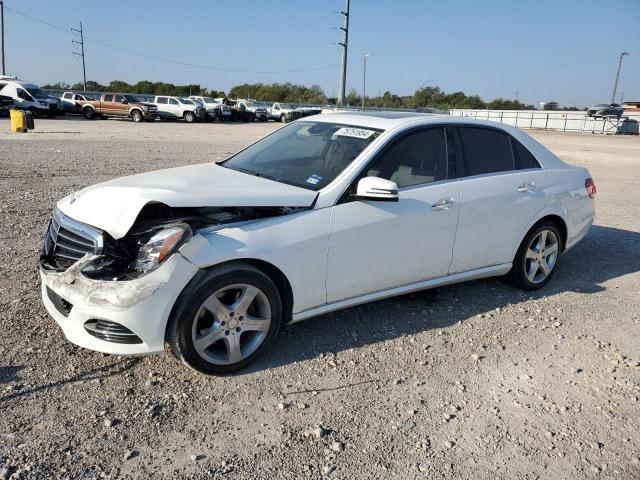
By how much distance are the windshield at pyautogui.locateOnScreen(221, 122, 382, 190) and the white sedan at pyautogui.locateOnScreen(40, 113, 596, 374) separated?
17mm

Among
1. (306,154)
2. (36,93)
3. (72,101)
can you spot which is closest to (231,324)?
(306,154)

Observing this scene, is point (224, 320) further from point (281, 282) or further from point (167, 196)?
point (167, 196)

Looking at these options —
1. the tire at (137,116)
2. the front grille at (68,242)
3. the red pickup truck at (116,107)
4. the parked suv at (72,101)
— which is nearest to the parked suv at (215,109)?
the red pickup truck at (116,107)

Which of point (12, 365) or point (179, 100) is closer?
point (12, 365)

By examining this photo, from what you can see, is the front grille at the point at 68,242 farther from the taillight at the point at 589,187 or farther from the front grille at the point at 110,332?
the taillight at the point at 589,187

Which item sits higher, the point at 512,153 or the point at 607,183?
the point at 512,153

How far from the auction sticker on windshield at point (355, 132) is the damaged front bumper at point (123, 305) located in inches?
71.5

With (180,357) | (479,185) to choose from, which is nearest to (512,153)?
(479,185)

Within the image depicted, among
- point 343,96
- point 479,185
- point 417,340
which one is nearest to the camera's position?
point 417,340

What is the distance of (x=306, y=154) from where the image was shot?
4480mm

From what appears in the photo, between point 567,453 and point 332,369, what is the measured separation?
150cm

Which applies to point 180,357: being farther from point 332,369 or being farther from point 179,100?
point 179,100

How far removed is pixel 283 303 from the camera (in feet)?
12.3

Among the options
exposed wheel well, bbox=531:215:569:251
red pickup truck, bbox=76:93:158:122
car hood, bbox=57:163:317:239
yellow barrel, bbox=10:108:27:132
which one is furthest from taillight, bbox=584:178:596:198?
red pickup truck, bbox=76:93:158:122
